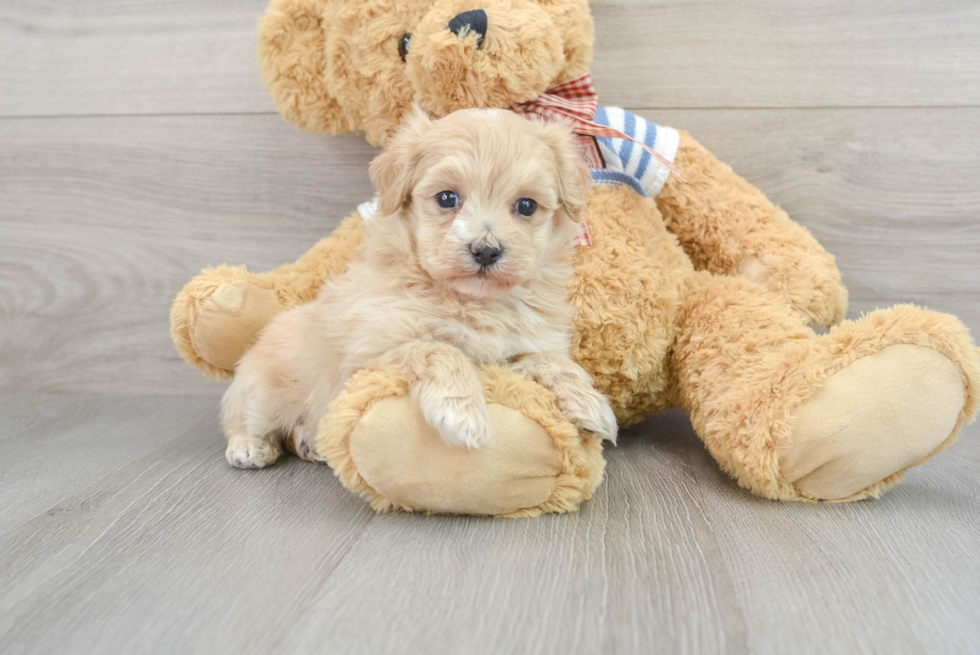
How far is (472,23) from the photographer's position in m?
1.16

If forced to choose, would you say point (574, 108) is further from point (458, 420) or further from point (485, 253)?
point (458, 420)

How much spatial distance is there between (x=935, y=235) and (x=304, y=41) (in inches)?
62.5

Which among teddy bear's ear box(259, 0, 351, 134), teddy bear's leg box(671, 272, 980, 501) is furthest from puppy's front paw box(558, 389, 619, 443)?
teddy bear's ear box(259, 0, 351, 134)

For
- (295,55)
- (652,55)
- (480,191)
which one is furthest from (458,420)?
(652,55)

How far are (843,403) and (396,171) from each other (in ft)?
2.68

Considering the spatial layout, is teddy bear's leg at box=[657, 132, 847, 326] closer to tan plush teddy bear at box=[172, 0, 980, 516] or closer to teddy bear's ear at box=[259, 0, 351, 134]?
tan plush teddy bear at box=[172, 0, 980, 516]

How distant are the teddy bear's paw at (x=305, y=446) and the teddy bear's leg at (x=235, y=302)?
0.76ft

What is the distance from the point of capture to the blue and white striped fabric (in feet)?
4.50

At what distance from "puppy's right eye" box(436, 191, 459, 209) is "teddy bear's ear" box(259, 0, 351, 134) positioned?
53cm

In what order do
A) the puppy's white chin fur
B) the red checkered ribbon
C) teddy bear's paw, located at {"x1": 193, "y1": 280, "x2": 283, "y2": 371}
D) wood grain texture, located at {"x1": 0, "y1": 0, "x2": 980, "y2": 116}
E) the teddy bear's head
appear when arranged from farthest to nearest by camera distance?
wood grain texture, located at {"x1": 0, "y1": 0, "x2": 980, "y2": 116} < teddy bear's paw, located at {"x1": 193, "y1": 280, "x2": 283, "y2": 371} < the red checkered ribbon < the teddy bear's head < the puppy's white chin fur

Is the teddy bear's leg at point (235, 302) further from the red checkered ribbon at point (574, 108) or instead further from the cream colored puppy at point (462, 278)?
the red checkered ribbon at point (574, 108)

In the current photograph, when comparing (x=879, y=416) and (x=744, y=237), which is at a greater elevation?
(x=744, y=237)

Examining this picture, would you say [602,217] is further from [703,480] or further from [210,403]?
[210,403]

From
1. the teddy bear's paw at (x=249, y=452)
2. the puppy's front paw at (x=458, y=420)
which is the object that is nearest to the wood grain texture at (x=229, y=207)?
the teddy bear's paw at (x=249, y=452)
